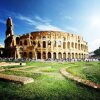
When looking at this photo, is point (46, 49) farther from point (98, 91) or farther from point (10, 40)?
point (98, 91)

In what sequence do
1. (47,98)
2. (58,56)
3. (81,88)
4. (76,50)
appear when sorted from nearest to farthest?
(47,98), (81,88), (58,56), (76,50)

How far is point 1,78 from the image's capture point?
383 inches

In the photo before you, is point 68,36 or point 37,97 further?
point 68,36

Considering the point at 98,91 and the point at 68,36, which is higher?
the point at 68,36

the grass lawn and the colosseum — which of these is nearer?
the grass lawn

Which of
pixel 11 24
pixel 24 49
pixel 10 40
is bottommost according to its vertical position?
pixel 24 49

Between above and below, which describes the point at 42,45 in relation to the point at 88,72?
above

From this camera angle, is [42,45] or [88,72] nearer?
[88,72]

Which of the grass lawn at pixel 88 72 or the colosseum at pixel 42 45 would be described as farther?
the colosseum at pixel 42 45

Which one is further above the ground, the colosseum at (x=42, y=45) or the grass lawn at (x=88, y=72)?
the colosseum at (x=42, y=45)

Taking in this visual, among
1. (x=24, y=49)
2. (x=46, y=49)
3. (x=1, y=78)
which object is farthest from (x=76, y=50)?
(x=1, y=78)

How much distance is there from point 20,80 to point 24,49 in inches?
1538

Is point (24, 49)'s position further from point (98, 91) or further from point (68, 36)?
point (98, 91)

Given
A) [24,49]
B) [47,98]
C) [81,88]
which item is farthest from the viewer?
[24,49]
